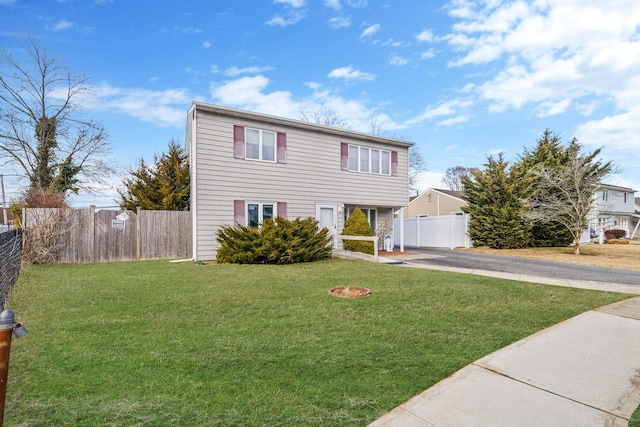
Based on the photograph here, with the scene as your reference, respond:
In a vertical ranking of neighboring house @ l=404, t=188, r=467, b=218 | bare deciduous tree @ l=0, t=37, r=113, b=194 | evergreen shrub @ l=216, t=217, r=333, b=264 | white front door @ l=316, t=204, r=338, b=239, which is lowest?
evergreen shrub @ l=216, t=217, r=333, b=264

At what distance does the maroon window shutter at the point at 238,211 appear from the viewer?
1273 centimetres

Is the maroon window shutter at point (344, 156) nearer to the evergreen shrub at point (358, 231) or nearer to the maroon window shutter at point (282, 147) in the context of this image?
the evergreen shrub at point (358, 231)

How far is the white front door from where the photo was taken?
1484 centimetres

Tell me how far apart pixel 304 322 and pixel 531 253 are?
15.1m

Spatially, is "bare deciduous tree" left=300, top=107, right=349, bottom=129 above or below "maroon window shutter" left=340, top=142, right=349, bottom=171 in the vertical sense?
above

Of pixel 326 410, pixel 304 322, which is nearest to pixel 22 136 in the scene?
pixel 304 322

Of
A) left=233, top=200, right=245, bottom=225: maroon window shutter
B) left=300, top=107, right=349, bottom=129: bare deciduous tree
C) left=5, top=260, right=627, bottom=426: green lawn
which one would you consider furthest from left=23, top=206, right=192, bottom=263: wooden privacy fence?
left=300, top=107, right=349, bottom=129: bare deciduous tree

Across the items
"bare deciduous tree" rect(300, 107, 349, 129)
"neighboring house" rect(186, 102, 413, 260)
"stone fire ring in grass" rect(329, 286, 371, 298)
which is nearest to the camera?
"stone fire ring in grass" rect(329, 286, 371, 298)

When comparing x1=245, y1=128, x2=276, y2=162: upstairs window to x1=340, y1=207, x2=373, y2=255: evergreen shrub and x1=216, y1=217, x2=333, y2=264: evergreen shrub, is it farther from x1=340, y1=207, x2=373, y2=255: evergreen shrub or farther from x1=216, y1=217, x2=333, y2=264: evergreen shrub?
x1=340, y1=207, x2=373, y2=255: evergreen shrub

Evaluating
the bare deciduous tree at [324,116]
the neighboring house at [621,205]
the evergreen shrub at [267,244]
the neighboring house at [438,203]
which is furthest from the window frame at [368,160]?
the neighboring house at [621,205]

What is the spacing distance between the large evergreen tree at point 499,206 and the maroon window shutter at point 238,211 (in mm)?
12631

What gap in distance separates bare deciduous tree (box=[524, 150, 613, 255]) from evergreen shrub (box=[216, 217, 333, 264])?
12.0m

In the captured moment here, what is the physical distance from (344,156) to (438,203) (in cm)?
1593

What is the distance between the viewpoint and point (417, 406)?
2.70 m
